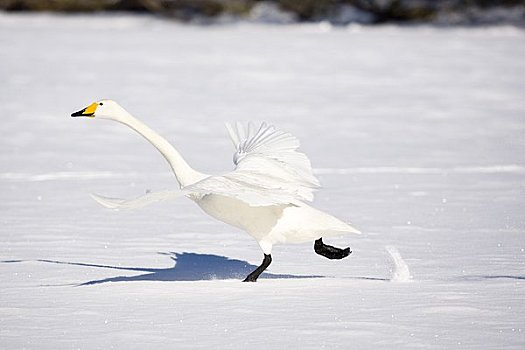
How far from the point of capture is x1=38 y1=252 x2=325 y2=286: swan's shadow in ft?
16.5

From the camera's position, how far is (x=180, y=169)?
16.0 ft

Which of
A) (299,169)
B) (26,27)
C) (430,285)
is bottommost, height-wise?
(26,27)

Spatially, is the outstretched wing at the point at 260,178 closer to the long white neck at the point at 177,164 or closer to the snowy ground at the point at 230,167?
the long white neck at the point at 177,164

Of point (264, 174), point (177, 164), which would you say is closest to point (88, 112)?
point (177, 164)

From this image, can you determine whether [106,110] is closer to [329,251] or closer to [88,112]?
[88,112]

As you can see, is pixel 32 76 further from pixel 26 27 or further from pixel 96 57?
pixel 26 27

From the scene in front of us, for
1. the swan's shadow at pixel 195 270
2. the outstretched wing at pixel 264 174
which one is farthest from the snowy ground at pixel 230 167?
the outstretched wing at pixel 264 174

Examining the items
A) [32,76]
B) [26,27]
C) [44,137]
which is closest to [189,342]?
[44,137]

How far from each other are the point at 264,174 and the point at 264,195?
1.18 feet

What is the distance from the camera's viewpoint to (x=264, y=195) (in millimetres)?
4391

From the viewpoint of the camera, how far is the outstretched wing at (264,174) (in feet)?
14.2

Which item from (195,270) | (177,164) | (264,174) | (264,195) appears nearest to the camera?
(264,195)

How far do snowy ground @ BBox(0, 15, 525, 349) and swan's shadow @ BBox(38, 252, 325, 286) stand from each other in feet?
0.06

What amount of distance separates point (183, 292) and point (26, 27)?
56.8ft
